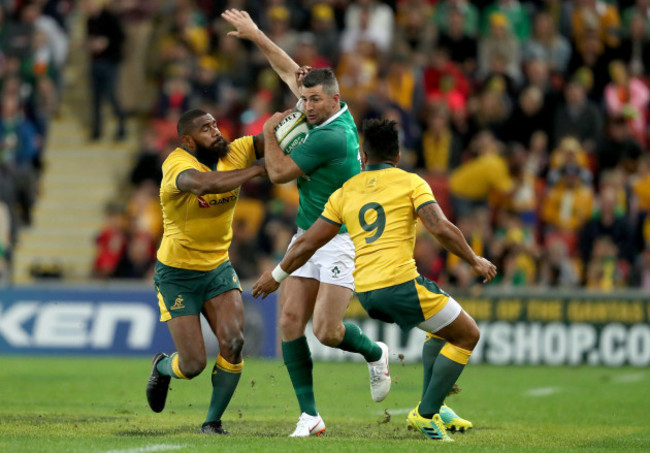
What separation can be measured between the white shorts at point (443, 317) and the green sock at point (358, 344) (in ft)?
2.70

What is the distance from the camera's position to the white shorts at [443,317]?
8.75m

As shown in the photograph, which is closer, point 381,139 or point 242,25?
point 381,139

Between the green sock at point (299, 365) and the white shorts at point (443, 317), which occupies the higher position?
the white shorts at point (443, 317)

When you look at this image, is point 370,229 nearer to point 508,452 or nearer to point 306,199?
point 306,199

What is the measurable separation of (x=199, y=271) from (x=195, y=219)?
409 millimetres

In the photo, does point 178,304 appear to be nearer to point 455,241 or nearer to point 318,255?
point 318,255

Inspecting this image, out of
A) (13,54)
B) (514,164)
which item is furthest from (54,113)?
(514,164)

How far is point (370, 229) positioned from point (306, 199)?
0.91 metres

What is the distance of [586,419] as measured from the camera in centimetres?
1098

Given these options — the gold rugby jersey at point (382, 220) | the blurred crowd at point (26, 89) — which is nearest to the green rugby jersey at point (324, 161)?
the gold rugby jersey at point (382, 220)

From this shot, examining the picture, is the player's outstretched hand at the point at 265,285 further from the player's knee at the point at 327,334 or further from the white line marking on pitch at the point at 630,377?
the white line marking on pitch at the point at 630,377

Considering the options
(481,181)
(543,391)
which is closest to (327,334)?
(543,391)

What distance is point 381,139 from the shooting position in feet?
29.4

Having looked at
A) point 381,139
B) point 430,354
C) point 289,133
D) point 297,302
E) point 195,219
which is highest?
point 381,139
